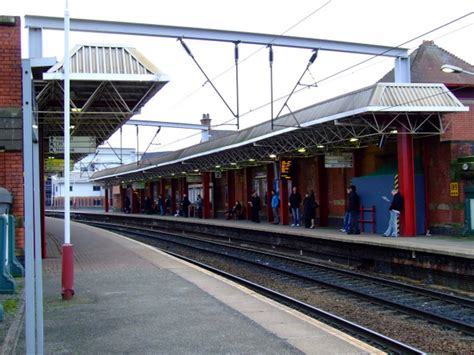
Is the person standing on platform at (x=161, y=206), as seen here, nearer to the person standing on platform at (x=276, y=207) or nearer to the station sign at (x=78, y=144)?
the person standing on platform at (x=276, y=207)

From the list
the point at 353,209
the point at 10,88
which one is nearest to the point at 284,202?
the point at 353,209

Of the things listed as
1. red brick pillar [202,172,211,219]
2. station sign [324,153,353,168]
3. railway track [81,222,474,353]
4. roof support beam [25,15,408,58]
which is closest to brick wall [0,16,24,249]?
roof support beam [25,15,408,58]

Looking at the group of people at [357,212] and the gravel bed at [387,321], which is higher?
the group of people at [357,212]

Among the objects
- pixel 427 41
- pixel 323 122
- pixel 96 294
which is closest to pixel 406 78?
pixel 323 122

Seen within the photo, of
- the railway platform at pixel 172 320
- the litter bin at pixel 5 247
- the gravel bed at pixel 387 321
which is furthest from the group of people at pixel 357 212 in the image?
the litter bin at pixel 5 247

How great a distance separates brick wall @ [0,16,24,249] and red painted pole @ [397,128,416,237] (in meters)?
10.5

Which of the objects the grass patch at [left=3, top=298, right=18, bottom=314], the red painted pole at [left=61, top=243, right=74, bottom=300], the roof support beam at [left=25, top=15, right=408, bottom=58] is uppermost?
the roof support beam at [left=25, top=15, right=408, bottom=58]

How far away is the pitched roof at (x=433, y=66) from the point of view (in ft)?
91.4

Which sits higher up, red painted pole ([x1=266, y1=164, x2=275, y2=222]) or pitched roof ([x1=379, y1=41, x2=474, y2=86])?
pitched roof ([x1=379, y1=41, x2=474, y2=86])

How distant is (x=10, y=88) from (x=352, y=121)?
9.63 meters

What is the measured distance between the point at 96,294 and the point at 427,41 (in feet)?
89.1

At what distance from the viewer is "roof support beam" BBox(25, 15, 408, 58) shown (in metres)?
12.4

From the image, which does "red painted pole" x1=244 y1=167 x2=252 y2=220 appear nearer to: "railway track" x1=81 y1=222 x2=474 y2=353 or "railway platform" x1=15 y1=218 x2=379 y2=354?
"railway track" x1=81 y1=222 x2=474 y2=353

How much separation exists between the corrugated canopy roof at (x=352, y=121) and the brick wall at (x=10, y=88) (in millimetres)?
8182
